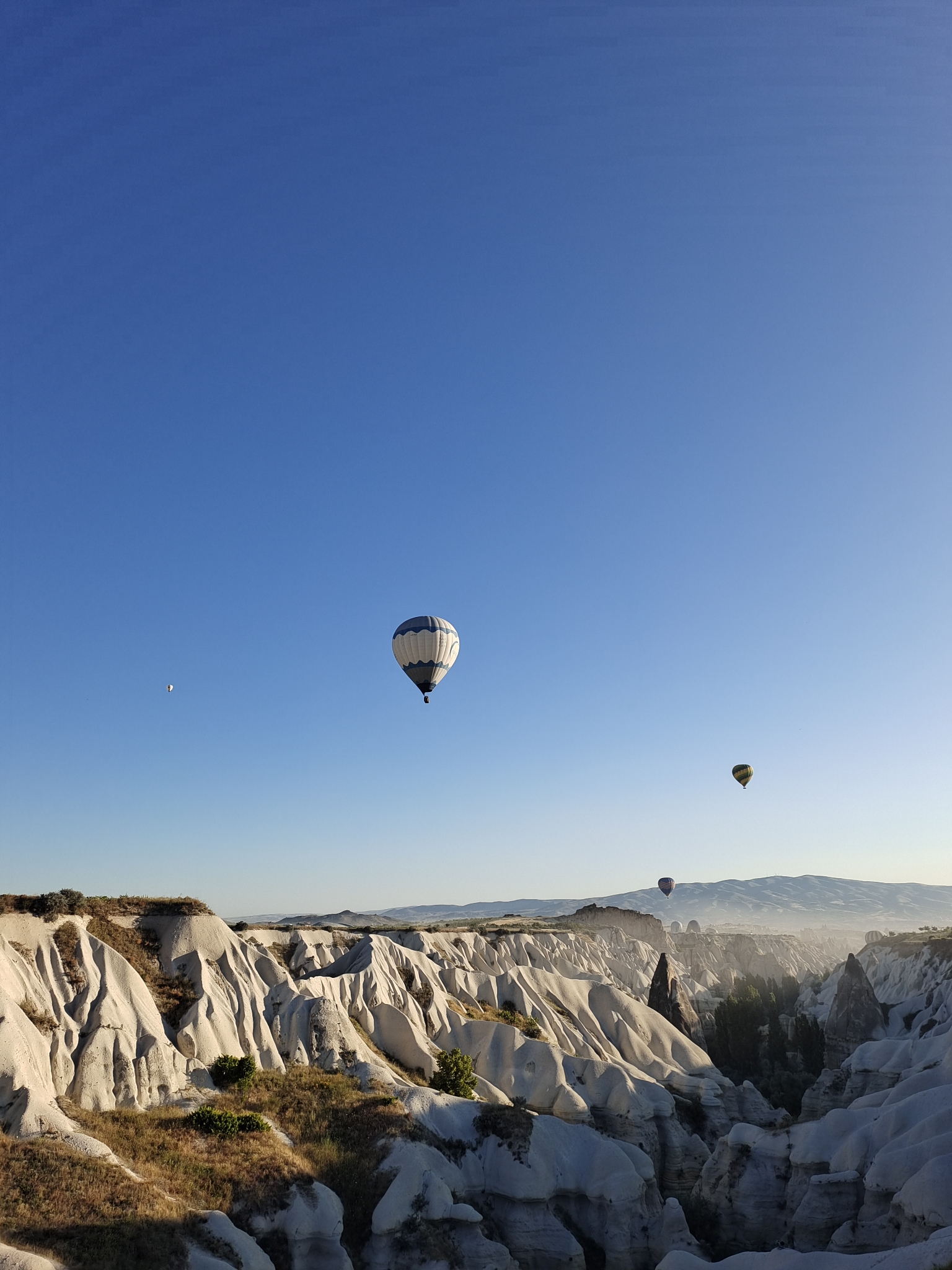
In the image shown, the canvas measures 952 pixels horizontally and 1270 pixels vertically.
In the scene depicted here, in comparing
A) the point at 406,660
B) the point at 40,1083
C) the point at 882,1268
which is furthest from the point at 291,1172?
the point at 406,660

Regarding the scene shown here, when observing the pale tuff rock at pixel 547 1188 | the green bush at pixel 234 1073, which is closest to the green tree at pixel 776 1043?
the pale tuff rock at pixel 547 1188

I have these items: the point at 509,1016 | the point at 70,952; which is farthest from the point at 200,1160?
the point at 509,1016

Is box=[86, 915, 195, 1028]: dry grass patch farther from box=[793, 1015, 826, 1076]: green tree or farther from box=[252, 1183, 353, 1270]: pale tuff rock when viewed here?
box=[793, 1015, 826, 1076]: green tree

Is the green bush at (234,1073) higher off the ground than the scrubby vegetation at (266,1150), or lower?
higher

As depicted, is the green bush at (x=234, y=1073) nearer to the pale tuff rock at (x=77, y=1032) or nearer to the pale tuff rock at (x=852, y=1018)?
the pale tuff rock at (x=77, y=1032)

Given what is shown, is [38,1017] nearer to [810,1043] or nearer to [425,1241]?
[425,1241]

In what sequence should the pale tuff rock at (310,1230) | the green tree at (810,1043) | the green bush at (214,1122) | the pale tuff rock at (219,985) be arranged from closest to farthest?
the pale tuff rock at (310,1230), the green bush at (214,1122), the pale tuff rock at (219,985), the green tree at (810,1043)
